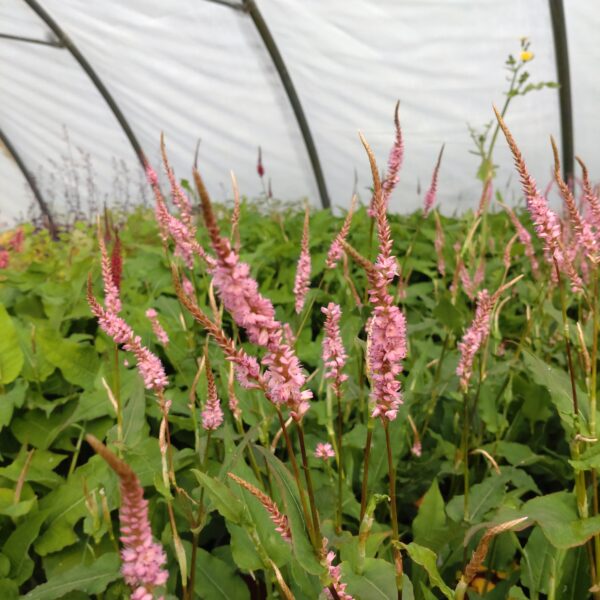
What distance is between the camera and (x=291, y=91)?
6555mm

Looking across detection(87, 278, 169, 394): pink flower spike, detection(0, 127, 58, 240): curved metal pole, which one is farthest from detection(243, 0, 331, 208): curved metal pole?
detection(87, 278, 169, 394): pink flower spike

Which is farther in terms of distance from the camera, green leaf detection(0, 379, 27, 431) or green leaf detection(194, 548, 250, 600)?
green leaf detection(0, 379, 27, 431)

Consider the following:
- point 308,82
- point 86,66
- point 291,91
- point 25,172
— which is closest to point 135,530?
point 308,82

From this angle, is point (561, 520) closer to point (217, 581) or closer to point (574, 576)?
point (574, 576)

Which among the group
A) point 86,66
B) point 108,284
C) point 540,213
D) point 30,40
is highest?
point 30,40

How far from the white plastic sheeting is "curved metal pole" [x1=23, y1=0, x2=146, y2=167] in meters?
0.09

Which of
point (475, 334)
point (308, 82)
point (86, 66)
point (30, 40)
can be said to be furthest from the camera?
point (86, 66)

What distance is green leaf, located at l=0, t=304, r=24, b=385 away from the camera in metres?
1.59

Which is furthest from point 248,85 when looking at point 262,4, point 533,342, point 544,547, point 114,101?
point 544,547

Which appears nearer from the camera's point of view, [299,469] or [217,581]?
[217,581]

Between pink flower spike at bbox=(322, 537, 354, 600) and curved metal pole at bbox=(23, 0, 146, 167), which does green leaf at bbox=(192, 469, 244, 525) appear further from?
curved metal pole at bbox=(23, 0, 146, 167)

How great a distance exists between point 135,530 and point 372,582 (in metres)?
0.47

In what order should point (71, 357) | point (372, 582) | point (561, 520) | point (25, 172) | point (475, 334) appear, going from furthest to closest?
1. point (25, 172)
2. point (71, 357)
3. point (475, 334)
4. point (561, 520)
5. point (372, 582)

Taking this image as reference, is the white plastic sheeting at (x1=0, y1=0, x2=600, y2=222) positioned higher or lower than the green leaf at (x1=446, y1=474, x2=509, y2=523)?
higher
